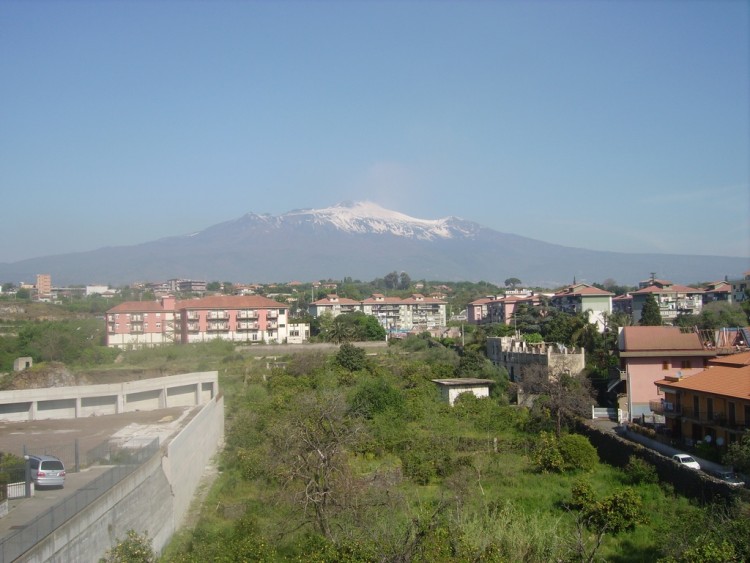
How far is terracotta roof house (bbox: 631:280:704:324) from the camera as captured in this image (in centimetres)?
6106

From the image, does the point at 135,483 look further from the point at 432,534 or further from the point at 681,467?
the point at 681,467

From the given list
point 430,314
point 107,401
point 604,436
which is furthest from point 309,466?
point 430,314

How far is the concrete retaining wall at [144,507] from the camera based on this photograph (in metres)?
11.0

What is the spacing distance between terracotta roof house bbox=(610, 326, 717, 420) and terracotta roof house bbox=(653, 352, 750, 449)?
9.32 ft

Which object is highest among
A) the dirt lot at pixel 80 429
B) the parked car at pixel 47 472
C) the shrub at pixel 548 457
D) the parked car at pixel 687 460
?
the parked car at pixel 47 472

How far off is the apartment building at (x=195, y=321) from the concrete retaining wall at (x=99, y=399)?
634 inches

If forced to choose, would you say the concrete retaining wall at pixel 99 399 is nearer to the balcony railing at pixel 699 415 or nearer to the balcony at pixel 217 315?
the balcony railing at pixel 699 415

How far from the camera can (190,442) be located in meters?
21.4

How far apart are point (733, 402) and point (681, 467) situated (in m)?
3.09

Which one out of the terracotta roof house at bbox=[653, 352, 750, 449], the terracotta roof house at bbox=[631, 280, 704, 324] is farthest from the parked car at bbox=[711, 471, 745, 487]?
the terracotta roof house at bbox=[631, 280, 704, 324]

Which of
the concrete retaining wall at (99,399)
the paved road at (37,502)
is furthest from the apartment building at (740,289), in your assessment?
the paved road at (37,502)

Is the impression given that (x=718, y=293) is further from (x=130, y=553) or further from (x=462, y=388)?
(x=130, y=553)

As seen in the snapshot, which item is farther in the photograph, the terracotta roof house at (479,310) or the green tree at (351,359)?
the terracotta roof house at (479,310)

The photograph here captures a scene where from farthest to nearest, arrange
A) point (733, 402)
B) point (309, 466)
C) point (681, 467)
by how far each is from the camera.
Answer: point (733, 402)
point (681, 467)
point (309, 466)
